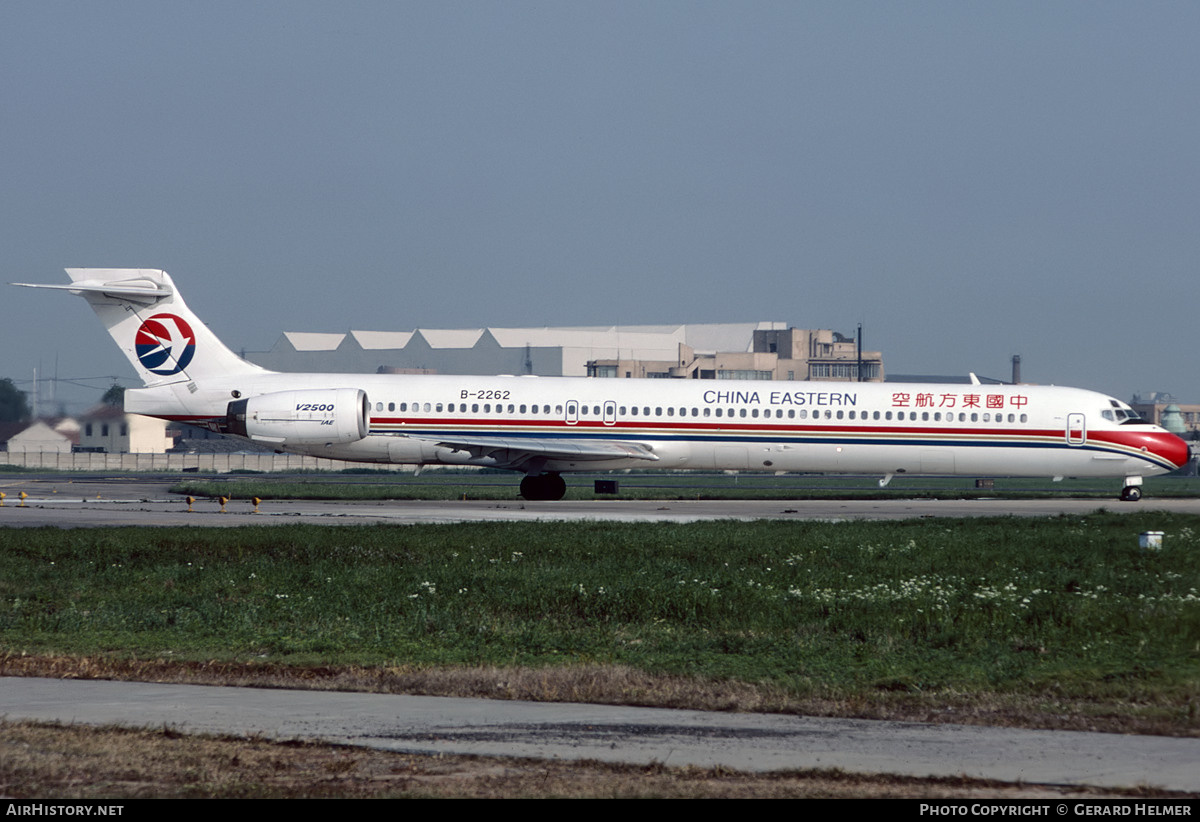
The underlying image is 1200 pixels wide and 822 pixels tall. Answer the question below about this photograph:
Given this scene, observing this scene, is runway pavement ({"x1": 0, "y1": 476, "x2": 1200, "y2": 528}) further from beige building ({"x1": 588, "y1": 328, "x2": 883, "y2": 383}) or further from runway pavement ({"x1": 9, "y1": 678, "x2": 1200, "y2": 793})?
beige building ({"x1": 588, "y1": 328, "x2": 883, "y2": 383})

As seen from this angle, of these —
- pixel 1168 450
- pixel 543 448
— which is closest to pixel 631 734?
pixel 543 448

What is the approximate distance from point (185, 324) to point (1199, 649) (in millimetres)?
32369

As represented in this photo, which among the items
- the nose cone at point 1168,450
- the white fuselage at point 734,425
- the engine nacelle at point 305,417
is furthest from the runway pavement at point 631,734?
the nose cone at point 1168,450

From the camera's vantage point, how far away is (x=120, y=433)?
6009 cm

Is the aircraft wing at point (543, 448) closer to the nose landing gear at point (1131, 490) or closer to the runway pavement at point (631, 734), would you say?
the nose landing gear at point (1131, 490)

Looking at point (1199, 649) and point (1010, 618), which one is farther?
point (1010, 618)

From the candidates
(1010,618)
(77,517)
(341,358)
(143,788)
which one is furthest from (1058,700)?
(341,358)

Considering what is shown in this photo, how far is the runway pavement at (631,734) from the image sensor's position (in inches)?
332

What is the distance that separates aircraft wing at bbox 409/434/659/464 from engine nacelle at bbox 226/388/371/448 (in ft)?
6.12

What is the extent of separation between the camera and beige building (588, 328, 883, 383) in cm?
13988

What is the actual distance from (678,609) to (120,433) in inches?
1976

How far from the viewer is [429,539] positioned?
903 inches

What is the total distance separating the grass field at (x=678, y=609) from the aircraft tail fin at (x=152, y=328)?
15062 millimetres
